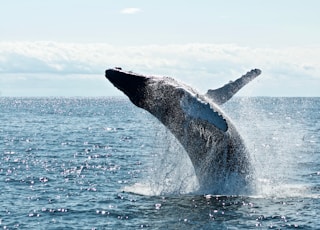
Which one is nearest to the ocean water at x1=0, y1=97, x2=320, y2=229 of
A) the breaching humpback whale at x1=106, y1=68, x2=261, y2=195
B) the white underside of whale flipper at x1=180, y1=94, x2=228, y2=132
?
the breaching humpback whale at x1=106, y1=68, x2=261, y2=195

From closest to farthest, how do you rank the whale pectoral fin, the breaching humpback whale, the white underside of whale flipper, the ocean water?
the white underside of whale flipper, the ocean water, the breaching humpback whale, the whale pectoral fin

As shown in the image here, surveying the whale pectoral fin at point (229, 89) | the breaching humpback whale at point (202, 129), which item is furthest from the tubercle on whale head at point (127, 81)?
the whale pectoral fin at point (229, 89)

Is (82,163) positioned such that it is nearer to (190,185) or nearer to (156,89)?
(190,185)

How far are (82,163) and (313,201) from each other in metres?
16.7

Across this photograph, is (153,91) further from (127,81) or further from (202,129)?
(202,129)

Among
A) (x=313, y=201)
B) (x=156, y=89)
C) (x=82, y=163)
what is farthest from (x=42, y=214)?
(x=82, y=163)

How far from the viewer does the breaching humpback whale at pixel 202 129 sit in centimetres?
1894

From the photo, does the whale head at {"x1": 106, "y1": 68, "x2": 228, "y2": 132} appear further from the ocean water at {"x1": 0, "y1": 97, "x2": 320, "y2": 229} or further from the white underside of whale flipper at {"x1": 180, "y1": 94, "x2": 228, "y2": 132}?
the ocean water at {"x1": 0, "y1": 97, "x2": 320, "y2": 229}

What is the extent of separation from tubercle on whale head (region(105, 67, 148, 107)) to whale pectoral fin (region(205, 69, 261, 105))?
268 cm

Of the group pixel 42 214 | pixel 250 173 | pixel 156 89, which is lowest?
pixel 42 214

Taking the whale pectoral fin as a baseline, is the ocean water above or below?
below

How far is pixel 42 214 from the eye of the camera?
1923 centimetres

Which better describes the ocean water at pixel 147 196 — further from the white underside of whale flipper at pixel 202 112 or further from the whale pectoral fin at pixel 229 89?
the white underside of whale flipper at pixel 202 112

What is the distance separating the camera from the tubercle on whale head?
18.8 meters
